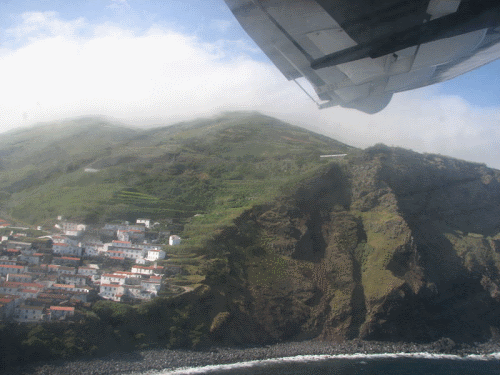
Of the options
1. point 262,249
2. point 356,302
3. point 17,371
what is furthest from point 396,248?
point 17,371

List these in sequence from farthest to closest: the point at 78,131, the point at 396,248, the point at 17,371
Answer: the point at 78,131
the point at 396,248
the point at 17,371

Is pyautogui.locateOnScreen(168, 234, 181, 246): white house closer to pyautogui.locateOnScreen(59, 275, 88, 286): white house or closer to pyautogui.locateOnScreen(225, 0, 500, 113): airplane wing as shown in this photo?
pyautogui.locateOnScreen(59, 275, 88, 286): white house

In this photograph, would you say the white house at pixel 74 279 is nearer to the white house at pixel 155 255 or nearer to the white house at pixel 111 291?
the white house at pixel 111 291

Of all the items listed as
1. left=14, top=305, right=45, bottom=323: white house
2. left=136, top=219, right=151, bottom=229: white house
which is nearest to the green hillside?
left=136, top=219, right=151, bottom=229: white house

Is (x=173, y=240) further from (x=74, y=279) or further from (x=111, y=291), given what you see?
(x=74, y=279)

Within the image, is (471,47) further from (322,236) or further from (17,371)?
(322,236)

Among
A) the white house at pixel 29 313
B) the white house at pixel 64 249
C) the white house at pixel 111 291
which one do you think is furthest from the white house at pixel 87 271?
the white house at pixel 29 313
